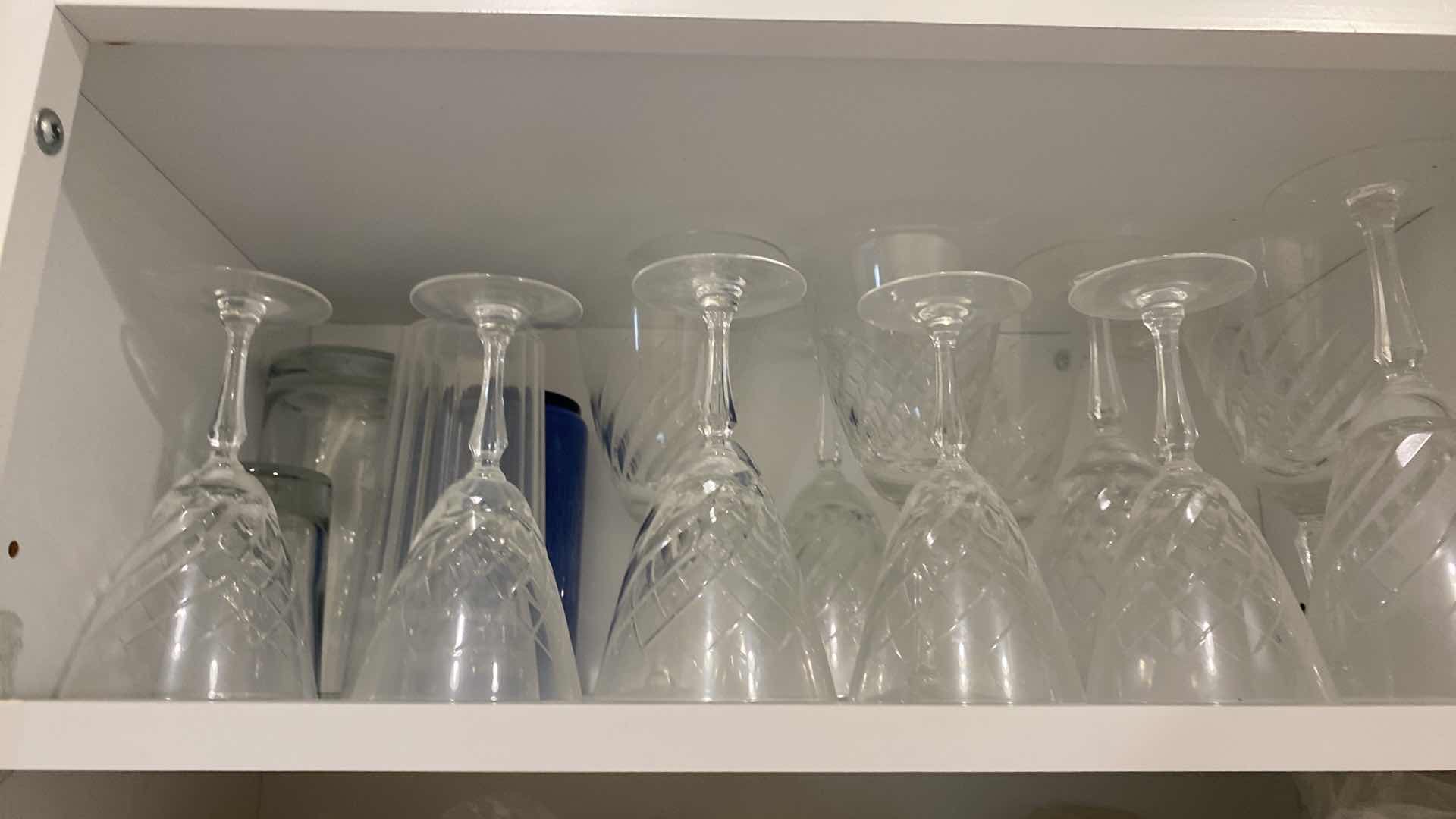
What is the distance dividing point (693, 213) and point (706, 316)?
0.51 feet

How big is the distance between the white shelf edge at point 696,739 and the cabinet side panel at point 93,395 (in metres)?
0.13

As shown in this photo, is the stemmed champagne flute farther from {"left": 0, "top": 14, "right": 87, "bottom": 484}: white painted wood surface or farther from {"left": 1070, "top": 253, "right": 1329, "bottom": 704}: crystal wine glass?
{"left": 0, "top": 14, "right": 87, "bottom": 484}: white painted wood surface

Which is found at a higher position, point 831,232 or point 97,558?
point 831,232

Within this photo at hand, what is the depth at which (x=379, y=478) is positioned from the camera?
76 centimetres

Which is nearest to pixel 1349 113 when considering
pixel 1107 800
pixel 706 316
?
pixel 706 316

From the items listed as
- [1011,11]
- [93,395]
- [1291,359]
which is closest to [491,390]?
[93,395]

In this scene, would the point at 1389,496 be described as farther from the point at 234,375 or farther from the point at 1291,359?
the point at 234,375

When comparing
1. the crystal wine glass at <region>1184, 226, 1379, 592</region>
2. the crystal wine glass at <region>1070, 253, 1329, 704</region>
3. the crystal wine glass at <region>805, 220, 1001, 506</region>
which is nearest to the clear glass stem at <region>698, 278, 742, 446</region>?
the crystal wine glass at <region>805, 220, 1001, 506</region>

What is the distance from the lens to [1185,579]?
0.58 meters

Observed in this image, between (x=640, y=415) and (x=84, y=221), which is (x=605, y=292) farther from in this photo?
(x=84, y=221)

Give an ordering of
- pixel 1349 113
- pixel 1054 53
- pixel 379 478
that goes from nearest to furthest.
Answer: pixel 1054 53, pixel 1349 113, pixel 379 478

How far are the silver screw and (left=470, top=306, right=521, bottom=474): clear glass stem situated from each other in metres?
0.23

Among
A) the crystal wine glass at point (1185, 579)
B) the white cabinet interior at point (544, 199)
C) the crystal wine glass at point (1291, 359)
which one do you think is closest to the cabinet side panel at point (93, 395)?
the white cabinet interior at point (544, 199)

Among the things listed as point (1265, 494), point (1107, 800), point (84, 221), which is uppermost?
point (84, 221)
